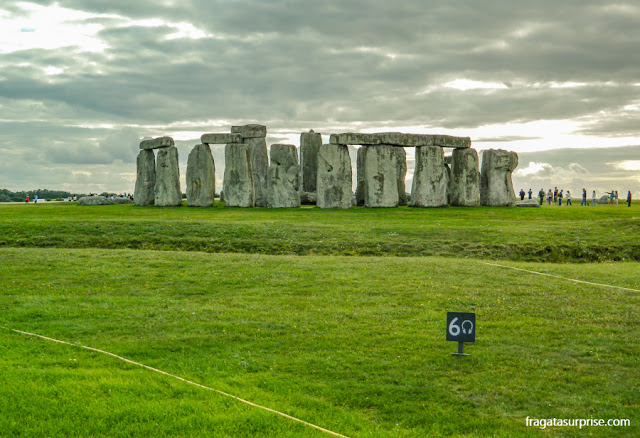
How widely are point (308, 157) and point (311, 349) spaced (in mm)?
31937

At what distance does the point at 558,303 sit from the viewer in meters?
13.1

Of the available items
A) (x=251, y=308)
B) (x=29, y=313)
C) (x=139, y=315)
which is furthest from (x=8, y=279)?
(x=251, y=308)

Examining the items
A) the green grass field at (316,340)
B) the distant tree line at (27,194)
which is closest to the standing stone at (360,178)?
the green grass field at (316,340)

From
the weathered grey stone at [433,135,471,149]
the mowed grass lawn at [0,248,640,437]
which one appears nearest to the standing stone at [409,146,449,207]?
the weathered grey stone at [433,135,471,149]

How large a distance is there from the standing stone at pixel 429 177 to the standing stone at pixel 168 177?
14.9 meters

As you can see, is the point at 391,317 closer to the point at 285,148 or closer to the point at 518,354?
the point at 518,354

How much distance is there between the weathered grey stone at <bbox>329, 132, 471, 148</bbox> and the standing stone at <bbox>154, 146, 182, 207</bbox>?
10264 mm

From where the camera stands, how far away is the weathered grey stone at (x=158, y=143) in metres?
38.8

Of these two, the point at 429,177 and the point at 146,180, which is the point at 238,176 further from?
the point at 429,177

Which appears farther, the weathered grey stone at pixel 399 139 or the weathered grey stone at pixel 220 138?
the weathered grey stone at pixel 220 138

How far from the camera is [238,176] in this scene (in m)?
36.8

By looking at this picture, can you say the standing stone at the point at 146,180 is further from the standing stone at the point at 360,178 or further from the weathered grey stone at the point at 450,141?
the weathered grey stone at the point at 450,141

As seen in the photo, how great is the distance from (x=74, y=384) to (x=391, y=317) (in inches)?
235

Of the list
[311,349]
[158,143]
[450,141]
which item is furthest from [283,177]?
[311,349]
